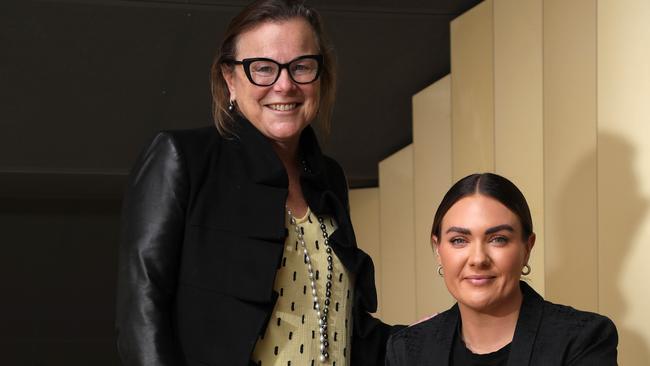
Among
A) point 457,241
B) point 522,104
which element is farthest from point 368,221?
point 457,241

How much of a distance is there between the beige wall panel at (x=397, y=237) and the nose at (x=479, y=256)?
8.55 ft

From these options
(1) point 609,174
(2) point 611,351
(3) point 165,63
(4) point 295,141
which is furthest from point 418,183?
(2) point 611,351

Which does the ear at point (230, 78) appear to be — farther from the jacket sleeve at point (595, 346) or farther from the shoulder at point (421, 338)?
the jacket sleeve at point (595, 346)

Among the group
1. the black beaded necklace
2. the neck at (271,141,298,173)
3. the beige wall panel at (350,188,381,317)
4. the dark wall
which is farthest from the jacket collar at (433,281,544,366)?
the beige wall panel at (350,188,381,317)

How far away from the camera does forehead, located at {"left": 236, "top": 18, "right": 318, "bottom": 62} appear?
2197mm

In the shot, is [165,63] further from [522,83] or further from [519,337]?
[519,337]

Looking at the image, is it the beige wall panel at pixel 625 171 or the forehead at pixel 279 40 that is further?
the beige wall panel at pixel 625 171

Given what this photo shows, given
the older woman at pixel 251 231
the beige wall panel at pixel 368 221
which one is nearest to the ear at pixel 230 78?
the older woman at pixel 251 231

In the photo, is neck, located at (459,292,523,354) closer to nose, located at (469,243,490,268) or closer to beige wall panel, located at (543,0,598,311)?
nose, located at (469,243,490,268)

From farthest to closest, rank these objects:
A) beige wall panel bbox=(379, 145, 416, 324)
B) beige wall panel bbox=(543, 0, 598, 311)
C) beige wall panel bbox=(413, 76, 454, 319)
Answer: beige wall panel bbox=(379, 145, 416, 324)
beige wall panel bbox=(413, 76, 454, 319)
beige wall panel bbox=(543, 0, 598, 311)

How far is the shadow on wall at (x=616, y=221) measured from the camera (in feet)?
8.62

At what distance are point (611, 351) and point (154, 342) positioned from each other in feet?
2.78

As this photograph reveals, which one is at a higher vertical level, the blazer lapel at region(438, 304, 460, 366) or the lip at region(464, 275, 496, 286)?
the lip at region(464, 275, 496, 286)

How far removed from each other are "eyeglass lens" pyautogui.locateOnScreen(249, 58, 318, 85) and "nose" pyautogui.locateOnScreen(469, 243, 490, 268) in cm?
48
